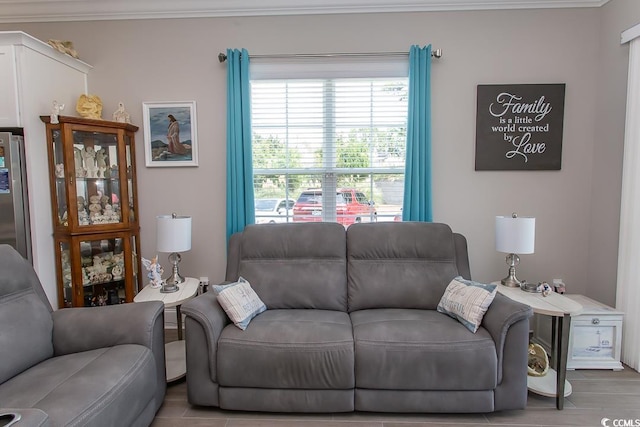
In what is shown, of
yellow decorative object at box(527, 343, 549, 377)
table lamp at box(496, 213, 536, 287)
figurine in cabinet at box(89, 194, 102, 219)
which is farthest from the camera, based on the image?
figurine in cabinet at box(89, 194, 102, 219)

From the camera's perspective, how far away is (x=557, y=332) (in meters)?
2.17

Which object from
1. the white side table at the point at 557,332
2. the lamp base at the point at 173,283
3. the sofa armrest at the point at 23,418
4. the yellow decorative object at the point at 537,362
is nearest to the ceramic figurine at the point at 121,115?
the lamp base at the point at 173,283

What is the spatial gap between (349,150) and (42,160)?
2.41 m

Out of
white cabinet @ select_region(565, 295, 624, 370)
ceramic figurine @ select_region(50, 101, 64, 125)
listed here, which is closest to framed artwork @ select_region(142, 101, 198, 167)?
ceramic figurine @ select_region(50, 101, 64, 125)

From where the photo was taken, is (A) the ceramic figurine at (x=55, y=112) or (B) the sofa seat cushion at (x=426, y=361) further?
(A) the ceramic figurine at (x=55, y=112)

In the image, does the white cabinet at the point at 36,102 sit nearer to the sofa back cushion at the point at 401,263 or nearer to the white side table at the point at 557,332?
the sofa back cushion at the point at 401,263

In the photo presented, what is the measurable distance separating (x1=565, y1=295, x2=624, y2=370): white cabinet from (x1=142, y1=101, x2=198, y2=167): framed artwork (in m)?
3.27

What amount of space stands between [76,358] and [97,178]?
1.56 m

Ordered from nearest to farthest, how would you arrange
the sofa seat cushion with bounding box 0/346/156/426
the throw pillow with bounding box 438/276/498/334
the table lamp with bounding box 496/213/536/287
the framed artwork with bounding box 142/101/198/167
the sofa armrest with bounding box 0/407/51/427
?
the sofa armrest with bounding box 0/407/51/427
the sofa seat cushion with bounding box 0/346/156/426
the throw pillow with bounding box 438/276/498/334
the table lamp with bounding box 496/213/536/287
the framed artwork with bounding box 142/101/198/167

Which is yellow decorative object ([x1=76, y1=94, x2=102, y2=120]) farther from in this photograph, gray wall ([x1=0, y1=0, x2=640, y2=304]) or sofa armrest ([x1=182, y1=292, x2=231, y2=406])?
sofa armrest ([x1=182, y1=292, x2=231, y2=406])

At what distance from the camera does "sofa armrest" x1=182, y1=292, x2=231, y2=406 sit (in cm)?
193

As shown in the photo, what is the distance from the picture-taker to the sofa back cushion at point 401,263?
239 cm

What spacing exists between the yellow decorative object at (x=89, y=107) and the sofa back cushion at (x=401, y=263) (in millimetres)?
2289

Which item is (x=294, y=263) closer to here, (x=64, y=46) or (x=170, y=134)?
(x=170, y=134)
